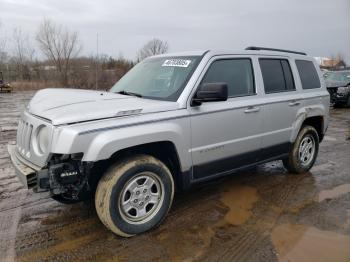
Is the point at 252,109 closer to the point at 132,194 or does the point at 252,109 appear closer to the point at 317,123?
the point at 132,194

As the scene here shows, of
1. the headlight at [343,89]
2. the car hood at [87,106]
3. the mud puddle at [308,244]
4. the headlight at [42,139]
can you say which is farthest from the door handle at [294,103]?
the headlight at [343,89]

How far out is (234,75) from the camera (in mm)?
4305

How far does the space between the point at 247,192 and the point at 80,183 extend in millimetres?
2559

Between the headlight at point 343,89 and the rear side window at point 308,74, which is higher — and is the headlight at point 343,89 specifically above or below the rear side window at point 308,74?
below

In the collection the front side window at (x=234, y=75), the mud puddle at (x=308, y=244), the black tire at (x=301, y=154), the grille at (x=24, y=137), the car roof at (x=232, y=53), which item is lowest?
the mud puddle at (x=308, y=244)

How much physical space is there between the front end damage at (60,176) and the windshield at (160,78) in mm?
1230

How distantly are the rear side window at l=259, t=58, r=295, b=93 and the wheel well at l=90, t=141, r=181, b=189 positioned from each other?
184 cm

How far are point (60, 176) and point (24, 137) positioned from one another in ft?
2.69

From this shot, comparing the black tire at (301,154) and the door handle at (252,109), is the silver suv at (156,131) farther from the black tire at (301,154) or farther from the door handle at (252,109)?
the black tire at (301,154)

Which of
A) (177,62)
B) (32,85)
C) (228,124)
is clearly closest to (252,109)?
(228,124)

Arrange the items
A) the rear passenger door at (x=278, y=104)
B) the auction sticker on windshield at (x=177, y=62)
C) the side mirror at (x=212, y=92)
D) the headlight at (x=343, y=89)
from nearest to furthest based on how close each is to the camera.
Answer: the side mirror at (x=212, y=92), the auction sticker on windshield at (x=177, y=62), the rear passenger door at (x=278, y=104), the headlight at (x=343, y=89)

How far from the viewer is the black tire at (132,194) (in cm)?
324

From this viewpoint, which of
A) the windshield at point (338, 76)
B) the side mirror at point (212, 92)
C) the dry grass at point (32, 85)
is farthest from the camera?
the dry grass at point (32, 85)

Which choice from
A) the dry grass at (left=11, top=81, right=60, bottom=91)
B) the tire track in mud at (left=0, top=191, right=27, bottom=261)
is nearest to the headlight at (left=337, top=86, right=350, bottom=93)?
the tire track in mud at (left=0, top=191, right=27, bottom=261)
